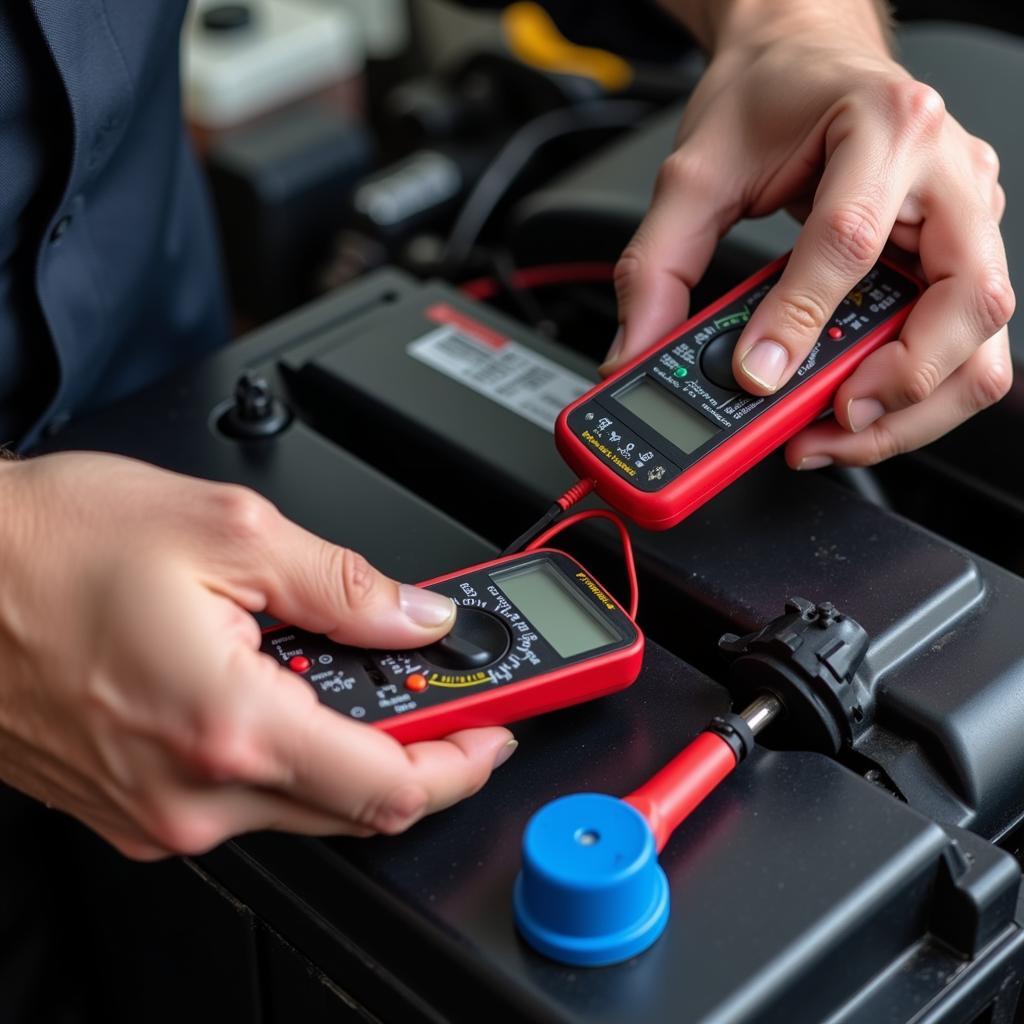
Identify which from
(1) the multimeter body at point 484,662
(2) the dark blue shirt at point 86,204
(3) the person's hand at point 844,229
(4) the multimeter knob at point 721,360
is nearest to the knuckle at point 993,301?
(3) the person's hand at point 844,229

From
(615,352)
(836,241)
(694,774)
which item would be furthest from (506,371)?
(694,774)

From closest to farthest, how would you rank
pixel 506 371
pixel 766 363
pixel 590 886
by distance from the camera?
pixel 590 886 → pixel 766 363 → pixel 506 371

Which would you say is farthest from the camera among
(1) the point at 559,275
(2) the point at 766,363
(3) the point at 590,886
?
(1) the point at 559,275

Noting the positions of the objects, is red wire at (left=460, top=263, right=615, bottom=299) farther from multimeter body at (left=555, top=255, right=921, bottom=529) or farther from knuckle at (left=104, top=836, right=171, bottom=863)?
knuckle at (left=104, top=836, right=171, bottom=863)

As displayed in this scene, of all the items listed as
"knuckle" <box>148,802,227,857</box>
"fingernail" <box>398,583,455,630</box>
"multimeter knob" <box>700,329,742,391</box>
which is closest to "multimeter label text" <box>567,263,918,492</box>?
"multimeter knob" <box>700,329,742,391</box>

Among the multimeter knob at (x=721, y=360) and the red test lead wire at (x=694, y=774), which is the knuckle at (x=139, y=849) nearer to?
the red test lead wire at (x=694, y=774)

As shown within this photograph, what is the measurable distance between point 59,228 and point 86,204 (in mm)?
62

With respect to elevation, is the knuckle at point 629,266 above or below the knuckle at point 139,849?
above

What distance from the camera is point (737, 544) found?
59 centimetres

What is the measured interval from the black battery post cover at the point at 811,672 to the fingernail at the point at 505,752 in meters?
0.09

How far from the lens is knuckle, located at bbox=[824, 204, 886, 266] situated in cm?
58

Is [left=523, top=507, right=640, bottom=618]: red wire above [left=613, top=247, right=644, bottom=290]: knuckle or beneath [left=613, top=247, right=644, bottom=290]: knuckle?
beneath

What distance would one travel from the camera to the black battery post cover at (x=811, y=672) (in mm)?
496

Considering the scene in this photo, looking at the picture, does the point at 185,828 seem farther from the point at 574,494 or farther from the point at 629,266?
the point at 629,266
